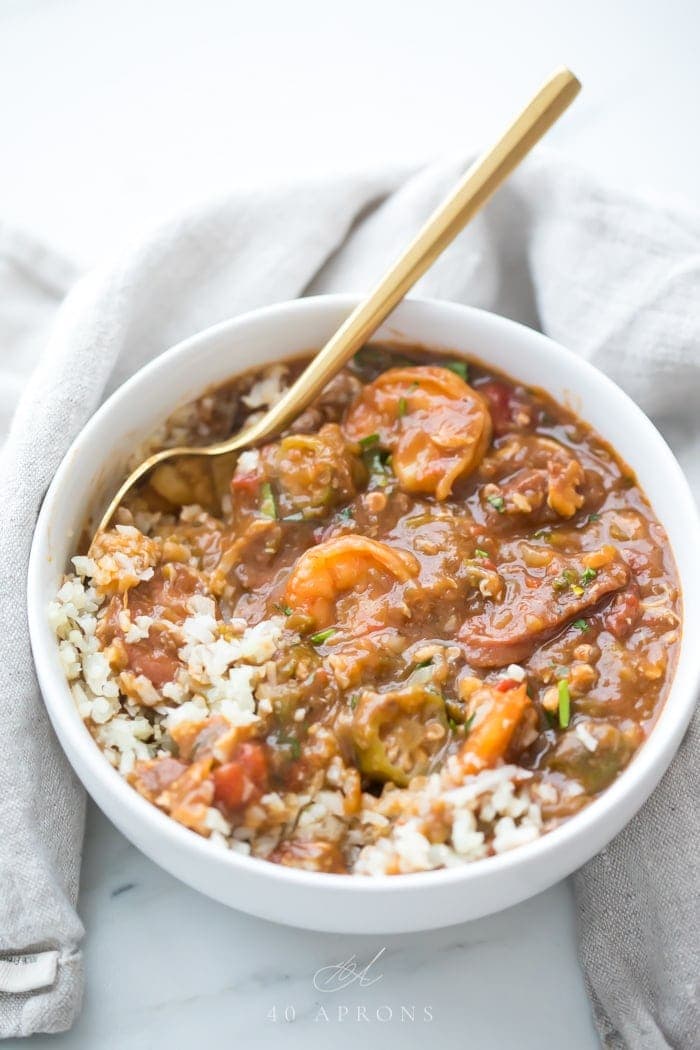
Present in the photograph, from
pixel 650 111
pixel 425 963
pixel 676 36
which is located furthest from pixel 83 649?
pixel 676 36

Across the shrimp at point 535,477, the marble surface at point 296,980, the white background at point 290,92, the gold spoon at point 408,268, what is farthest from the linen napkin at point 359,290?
the shrimp at point 535,477

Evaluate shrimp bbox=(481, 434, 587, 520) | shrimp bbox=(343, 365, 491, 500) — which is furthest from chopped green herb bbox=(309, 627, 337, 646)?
shrimp bbox=(481, 434, 587, 520)

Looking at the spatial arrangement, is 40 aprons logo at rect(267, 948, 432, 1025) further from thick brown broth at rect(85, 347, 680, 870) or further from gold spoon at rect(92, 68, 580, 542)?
gold spoon at rect(92, 68, 580, 542)

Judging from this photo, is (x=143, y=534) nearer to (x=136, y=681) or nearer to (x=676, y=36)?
(x=136, y=681)

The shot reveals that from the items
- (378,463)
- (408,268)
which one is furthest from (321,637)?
(408,268)

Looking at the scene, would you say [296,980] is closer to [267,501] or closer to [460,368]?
[267,501]
